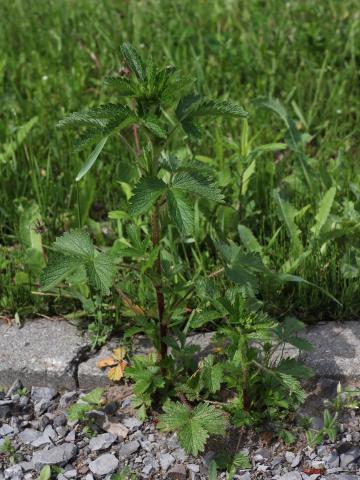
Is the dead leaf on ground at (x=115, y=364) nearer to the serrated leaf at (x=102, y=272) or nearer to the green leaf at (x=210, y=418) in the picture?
the green leaf at (x=210, y=418)

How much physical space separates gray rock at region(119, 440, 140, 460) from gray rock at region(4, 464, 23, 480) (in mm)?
296

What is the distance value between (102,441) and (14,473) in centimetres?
27

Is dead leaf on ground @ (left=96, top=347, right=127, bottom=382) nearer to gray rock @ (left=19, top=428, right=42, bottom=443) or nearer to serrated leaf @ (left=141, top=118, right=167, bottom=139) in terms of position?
gray rock @ (left=19, top=428, right=42, bottom=443)

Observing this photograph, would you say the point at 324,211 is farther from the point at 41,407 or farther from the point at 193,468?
the point at 41,407

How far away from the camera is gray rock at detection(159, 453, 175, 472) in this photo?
222cm

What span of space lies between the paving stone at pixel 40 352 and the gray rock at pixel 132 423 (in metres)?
0.25

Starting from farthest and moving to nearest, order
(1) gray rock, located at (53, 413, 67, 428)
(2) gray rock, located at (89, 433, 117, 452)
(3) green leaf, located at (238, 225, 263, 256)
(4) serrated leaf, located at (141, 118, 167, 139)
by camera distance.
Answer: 1. (3) green leaf, located at (238, 225, 263, 256)
2. (1) gray rock, located at (53, 413, 67, 428)
3. (2) gray rock, located at (89, 433, 117, 452)
4. (4) serrated leaf, located at (141, 118, 167, 139)

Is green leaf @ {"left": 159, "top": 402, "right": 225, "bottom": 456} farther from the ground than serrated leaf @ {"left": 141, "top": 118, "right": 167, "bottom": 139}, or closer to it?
closer to it

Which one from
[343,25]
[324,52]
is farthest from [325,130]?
[343,25]

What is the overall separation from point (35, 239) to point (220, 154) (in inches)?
32.4

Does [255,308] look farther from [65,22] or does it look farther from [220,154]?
[65,22]

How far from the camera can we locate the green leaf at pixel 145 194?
→ 2.02 m

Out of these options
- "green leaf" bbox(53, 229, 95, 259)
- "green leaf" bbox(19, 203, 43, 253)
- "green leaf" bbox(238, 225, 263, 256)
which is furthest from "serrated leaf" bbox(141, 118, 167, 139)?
"green leaf" bbox(19, 203, 43, 253)

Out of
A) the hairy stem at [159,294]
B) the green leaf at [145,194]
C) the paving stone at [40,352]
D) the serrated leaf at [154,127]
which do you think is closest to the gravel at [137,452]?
the paving stone at [40,352]
